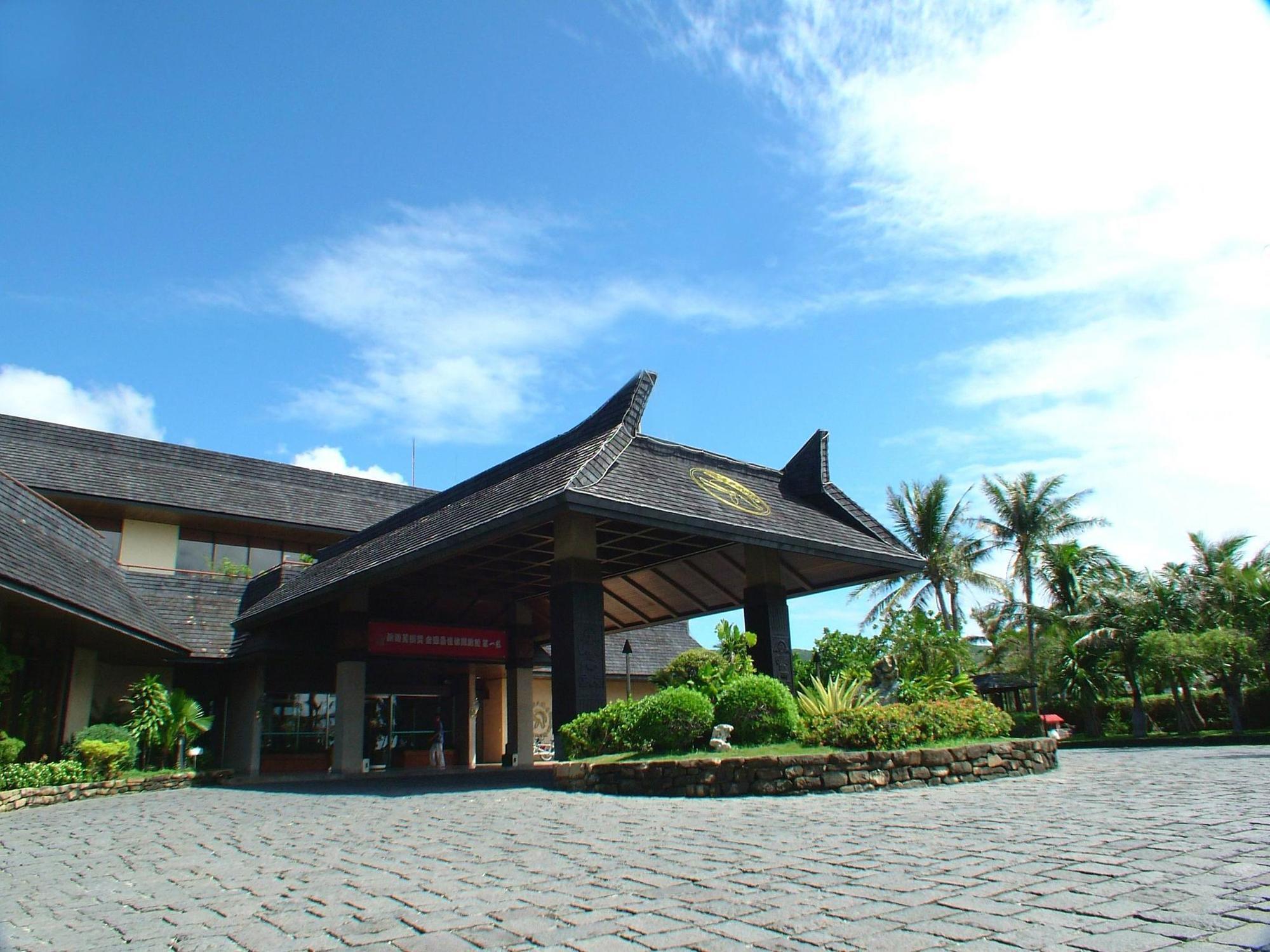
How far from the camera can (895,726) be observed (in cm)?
1130

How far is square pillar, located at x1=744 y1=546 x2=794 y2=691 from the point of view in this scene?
57.0ft

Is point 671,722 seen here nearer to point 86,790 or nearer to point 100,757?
point 86,790

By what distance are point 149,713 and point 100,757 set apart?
2.42 meters

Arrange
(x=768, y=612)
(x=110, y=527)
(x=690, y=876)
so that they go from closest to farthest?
1. (x=690, y=876)
2. (x=768, y=612)
3. (x=110, y=527)

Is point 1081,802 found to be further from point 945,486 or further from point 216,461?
point 945,486

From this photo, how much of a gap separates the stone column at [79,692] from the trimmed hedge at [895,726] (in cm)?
1526

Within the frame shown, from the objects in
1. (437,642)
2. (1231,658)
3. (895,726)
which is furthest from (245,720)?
(1231,658)

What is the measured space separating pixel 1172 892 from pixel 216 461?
26.0 metres

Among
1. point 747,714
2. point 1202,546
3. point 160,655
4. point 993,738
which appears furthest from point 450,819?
point 1202,546

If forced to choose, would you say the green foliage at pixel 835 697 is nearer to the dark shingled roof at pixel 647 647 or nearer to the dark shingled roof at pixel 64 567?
the dark shingled roof at pixel 64 567

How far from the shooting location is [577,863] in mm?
6141

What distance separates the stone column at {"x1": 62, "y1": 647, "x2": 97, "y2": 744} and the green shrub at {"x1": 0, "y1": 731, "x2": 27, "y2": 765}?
3.02 meters

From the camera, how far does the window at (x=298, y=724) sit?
2261 centimetres

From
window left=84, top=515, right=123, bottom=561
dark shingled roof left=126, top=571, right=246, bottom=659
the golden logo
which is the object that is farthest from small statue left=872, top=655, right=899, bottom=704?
window left=84, top=515, right=123, bottom=561
